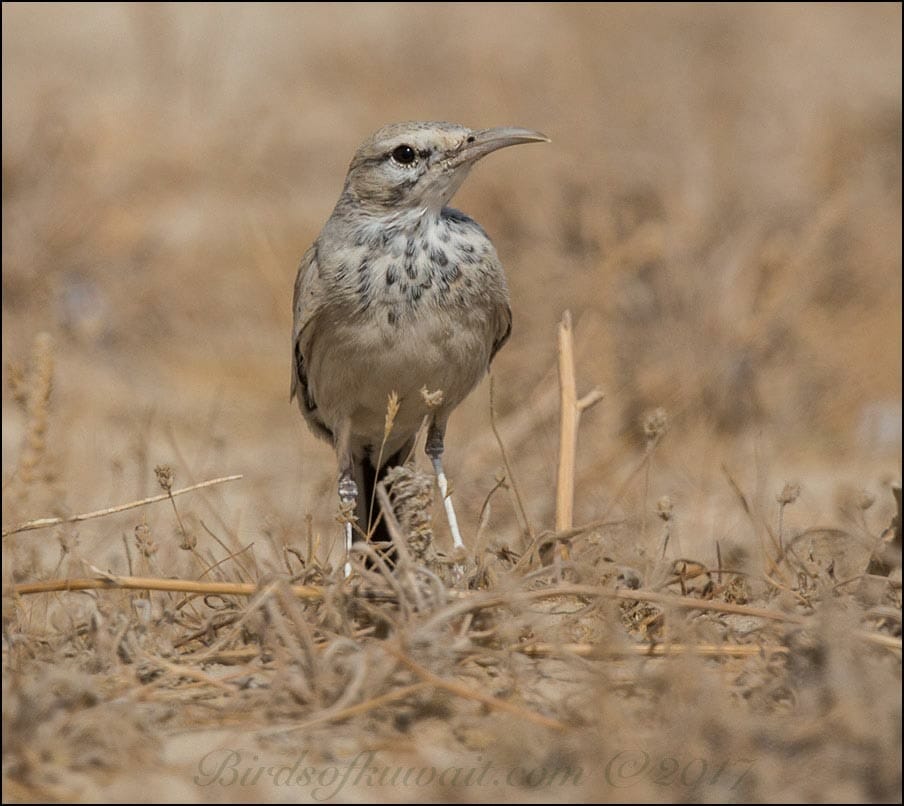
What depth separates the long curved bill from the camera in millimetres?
4402

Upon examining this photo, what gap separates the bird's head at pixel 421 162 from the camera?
4488 mm

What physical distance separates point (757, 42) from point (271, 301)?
5.96 m

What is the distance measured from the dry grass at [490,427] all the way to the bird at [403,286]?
1.34 feet

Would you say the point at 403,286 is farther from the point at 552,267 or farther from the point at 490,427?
the point at 552,267

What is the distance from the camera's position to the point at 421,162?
4.54m

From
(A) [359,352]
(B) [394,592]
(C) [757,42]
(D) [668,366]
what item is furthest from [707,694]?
(C) [757,42]

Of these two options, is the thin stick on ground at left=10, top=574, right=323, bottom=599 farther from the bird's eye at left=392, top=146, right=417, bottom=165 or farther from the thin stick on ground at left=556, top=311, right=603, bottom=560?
the bird's eye at left=392, top=146, right=417, bottom=165

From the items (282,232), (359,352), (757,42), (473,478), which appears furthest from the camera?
(757,42)

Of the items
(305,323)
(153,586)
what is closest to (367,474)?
(305,323)

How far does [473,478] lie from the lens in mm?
6910

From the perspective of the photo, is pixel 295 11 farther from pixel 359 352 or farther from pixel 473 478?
pixel 359 352

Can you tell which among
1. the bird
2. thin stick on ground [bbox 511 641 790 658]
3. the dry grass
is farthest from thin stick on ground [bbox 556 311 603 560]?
thin stick on ground [bbox 511 641 790 658]

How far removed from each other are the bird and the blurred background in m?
0.98

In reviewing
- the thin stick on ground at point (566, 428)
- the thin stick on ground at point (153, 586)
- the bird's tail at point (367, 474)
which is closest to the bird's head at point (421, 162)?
the thin stick on ground at point (566, 428)
